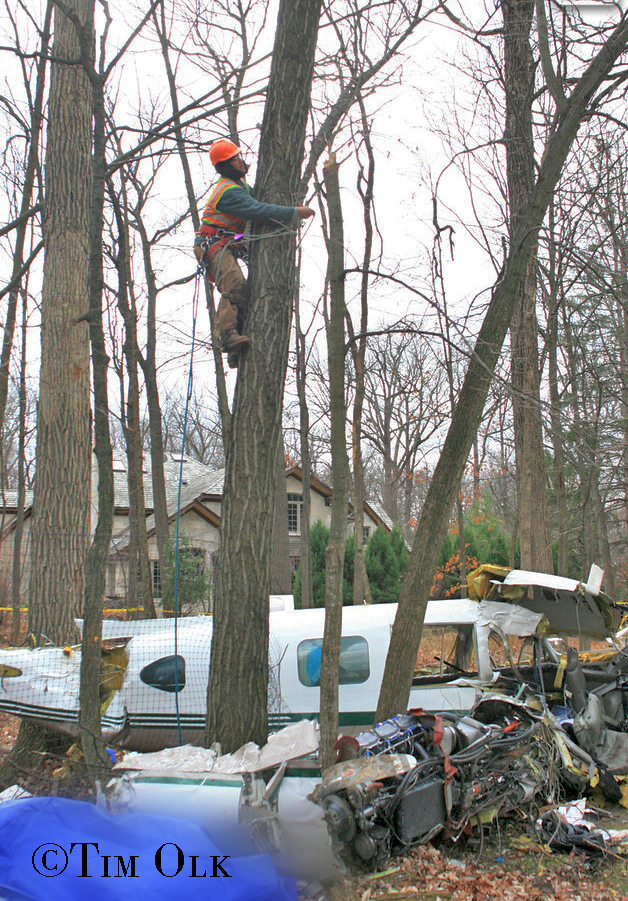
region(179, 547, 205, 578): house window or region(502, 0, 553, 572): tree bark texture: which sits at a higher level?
region(502, 0, 553, 572): tree bark texture

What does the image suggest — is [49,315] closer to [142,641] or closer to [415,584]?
[142,641]

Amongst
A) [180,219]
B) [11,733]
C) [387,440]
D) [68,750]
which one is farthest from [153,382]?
[387,440]

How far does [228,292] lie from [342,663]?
188 inches

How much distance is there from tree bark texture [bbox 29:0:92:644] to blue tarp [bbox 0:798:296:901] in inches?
121

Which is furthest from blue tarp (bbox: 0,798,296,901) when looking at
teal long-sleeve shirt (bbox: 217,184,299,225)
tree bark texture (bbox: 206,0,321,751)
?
teal long-sleeve shirt (bbox: 217,184,299,225)

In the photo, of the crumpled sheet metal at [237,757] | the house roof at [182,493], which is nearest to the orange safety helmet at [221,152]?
the crumpled sheet metal at [237,757]

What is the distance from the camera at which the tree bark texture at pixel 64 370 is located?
7094 millimetres

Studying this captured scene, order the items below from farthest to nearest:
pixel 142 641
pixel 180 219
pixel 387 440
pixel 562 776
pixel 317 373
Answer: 1. pixel 387 440
2. pixel 317 373
3. pixel 180 219
4. pixel 142 641
5. pixel 562 776

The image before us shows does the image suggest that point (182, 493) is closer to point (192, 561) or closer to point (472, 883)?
point (192, 561)

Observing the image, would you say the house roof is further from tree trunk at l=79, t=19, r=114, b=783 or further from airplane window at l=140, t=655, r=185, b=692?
tree trunk at l=79, t=19, r=114, b=783

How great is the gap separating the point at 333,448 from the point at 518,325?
264 inches

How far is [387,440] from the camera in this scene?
40.6 meters

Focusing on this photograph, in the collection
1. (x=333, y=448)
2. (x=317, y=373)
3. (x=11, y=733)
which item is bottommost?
(x=11, y=733)

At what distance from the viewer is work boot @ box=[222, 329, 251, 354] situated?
200 inches
